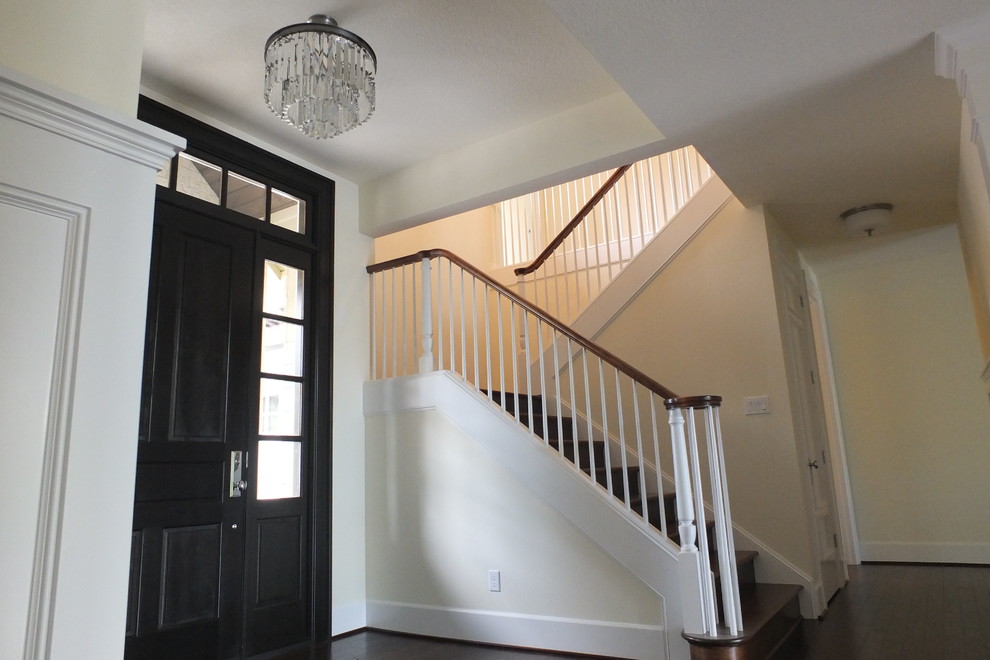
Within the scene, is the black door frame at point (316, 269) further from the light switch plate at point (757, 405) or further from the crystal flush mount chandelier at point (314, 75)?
the light switch plate at point (757, 405)

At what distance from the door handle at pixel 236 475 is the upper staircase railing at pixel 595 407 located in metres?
1.16

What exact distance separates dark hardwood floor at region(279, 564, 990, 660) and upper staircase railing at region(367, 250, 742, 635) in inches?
27.9

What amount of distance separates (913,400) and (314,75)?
526 centimetres

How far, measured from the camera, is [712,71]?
9.06 feet

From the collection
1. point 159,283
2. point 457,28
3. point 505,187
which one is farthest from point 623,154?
point 159,283

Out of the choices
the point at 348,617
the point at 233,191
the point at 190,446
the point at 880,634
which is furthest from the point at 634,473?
the point at 233,191

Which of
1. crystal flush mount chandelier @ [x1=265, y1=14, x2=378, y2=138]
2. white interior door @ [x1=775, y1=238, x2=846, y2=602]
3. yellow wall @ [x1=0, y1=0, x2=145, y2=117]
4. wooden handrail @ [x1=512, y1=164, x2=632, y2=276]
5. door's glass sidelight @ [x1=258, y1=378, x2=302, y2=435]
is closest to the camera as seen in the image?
yellow wall @ [x1=0, y1=0, x2=145, y2=117]

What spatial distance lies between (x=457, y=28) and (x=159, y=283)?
192 cm

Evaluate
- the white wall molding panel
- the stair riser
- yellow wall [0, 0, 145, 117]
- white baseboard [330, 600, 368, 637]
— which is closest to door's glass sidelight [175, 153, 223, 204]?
yellow wall [0, 0, 145, 117]

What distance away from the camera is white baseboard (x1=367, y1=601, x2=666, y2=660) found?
312 centimetres

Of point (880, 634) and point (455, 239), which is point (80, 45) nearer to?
point (880, 634)

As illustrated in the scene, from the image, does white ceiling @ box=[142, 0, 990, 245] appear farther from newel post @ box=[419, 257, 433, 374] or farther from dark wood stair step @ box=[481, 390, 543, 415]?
dark wood stair step @ box=[481, 390, 543, 415]

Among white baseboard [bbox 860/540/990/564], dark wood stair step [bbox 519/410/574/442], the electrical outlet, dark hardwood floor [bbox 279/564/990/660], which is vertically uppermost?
dark wood stair step [bbox 519/410/574/442]

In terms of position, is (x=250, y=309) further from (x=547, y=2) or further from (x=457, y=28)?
(x=547, y=2)
